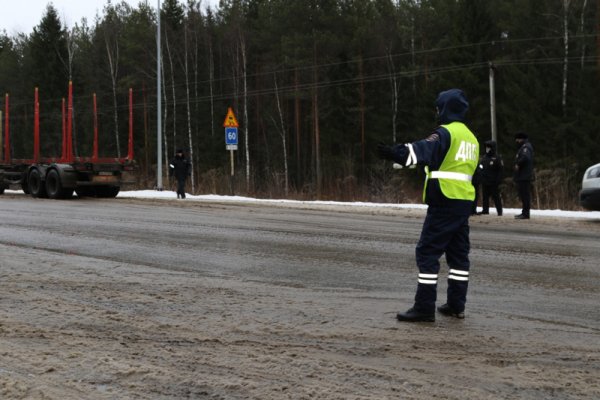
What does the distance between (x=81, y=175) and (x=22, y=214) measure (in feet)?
21.1

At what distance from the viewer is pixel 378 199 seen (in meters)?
23.6

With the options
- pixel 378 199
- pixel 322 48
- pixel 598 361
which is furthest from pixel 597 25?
pixel 598 361

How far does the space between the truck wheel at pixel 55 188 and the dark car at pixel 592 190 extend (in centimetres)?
1429

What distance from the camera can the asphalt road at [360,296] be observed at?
4.12 m

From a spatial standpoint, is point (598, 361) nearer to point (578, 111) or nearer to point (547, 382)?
point (547, 382)

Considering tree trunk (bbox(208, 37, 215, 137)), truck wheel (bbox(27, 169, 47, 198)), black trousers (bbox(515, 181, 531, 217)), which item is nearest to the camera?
black trousers (bbox(515, 181, 531, 217))

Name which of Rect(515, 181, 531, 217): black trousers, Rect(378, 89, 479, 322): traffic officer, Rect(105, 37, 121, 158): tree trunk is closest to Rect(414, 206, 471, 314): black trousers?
Rect(378, 89, 479, 322): traffic officer

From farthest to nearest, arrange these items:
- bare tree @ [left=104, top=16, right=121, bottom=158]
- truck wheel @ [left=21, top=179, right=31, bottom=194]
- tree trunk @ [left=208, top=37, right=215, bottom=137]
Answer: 1. bare tree @ [left=104, top=16, right=121, bottom=158]
2. tree trunk @ [left=208, top=37, right=215, bottom=137]
3. truck wheel @ [left=21, top=179, right=31, bottom=194]

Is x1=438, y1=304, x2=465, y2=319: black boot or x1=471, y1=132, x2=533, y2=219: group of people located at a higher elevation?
x1=471, y1=132, x2=533, y2=219: group of people

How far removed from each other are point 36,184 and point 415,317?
19390 mm

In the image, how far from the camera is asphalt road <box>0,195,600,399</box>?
13.5 feet

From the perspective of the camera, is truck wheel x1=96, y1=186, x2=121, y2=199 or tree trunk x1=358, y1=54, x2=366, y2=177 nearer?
truck wheel x1=96, y1=186, x2=121, y2=199

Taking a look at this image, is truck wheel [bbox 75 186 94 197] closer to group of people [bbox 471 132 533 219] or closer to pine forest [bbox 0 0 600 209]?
pine forest [bbox 0 0 600 209]

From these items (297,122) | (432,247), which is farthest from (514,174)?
(297,122)
